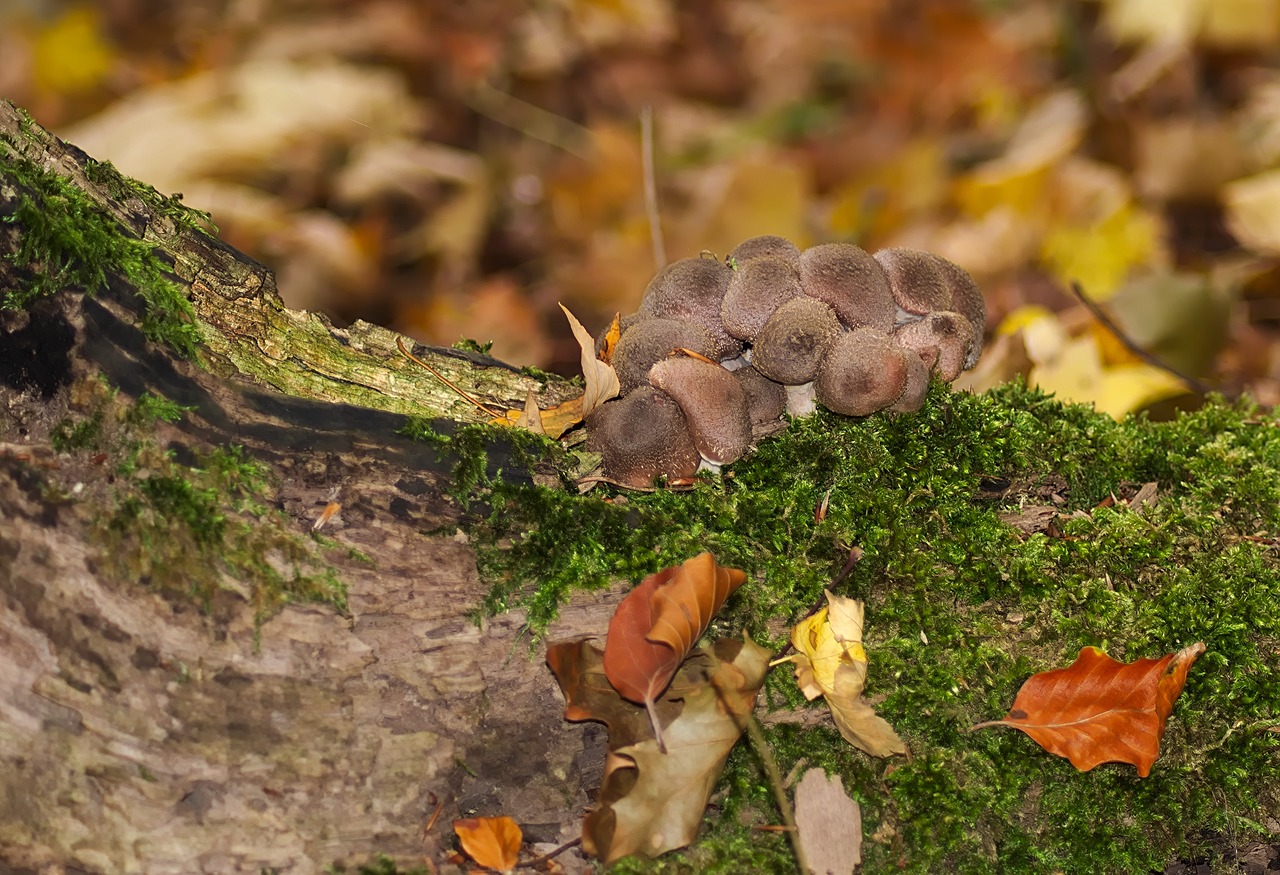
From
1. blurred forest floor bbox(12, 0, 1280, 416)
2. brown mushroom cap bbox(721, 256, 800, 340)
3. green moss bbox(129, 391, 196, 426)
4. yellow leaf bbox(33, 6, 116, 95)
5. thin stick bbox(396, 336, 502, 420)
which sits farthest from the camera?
yellow leaf bbox(33, 6, 116, 95)

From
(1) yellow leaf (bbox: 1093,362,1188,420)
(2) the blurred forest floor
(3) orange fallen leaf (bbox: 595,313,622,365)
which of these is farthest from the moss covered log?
(2) the blurred forest floor

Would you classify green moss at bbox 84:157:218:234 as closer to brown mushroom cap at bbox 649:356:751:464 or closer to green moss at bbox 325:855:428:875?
brown mushroom cap at bbox 649:356:751:464

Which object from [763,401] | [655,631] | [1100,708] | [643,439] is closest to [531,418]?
[643,439]

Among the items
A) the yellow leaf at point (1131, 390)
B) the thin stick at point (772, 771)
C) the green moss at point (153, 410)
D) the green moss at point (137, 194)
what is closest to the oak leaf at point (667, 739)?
the thin stick at point (772, 771)

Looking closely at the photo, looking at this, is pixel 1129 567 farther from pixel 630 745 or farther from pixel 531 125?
pixel 531 125

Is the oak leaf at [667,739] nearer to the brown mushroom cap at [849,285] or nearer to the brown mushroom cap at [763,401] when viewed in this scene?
the brown mushroom cap at [763,401]

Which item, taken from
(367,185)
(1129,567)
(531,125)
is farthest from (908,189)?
(1129,567)
